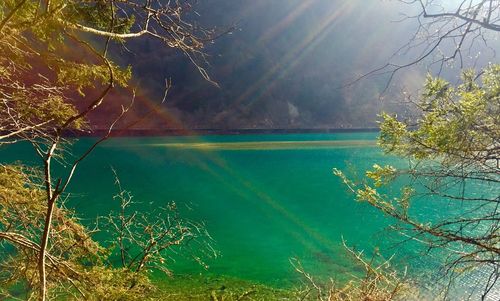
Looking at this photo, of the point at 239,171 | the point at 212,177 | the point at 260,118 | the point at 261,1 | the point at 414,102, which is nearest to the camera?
the point at 414,102

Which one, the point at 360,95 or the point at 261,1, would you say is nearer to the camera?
the point at 360,95

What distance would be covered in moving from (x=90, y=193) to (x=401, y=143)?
49.9 feet

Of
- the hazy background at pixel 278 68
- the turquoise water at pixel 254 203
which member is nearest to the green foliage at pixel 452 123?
the turquoise water at pixel 254 203

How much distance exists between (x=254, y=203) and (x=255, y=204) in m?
0.16

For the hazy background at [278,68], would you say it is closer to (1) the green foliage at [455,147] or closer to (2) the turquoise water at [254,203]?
(2) the turquoise water at [254,203]

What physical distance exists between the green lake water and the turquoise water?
30mm

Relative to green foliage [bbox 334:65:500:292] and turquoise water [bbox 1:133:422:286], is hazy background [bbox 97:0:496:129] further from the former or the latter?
green foliage [bbox 334:65:500:292]

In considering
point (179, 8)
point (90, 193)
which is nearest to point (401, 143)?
point (179, 8)

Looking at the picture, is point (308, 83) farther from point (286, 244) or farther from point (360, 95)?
point (286, 244)

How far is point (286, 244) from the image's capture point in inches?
450

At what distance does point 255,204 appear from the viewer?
54.6 feet

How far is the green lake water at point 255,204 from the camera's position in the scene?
9.55 meters

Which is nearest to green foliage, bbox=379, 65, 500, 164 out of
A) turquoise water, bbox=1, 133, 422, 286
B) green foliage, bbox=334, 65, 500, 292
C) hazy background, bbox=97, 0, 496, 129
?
green foliage, bbox=334, 65, 500, 292

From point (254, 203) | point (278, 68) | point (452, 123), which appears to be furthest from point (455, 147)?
point (278, 68)
